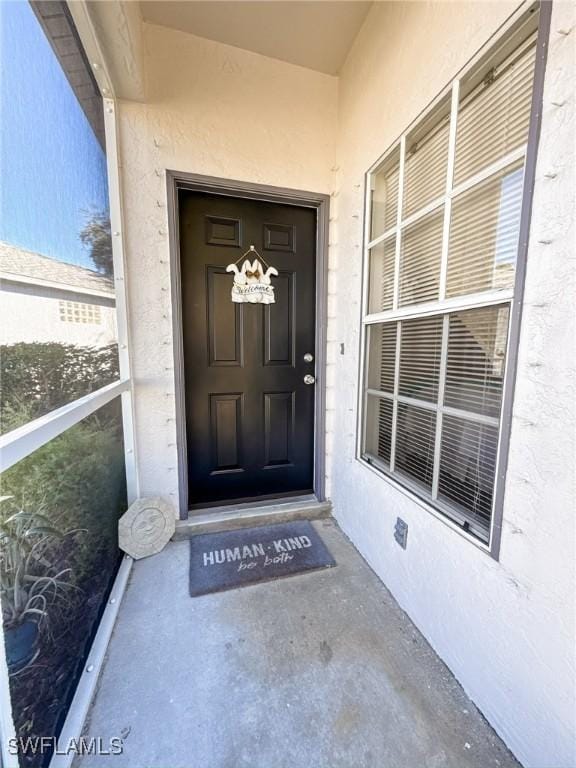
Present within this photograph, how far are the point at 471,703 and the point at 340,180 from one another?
2.51 meters

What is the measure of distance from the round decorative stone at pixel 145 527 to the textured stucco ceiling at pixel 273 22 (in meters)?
2.54

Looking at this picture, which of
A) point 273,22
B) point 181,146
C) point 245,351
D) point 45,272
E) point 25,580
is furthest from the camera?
point 245,351

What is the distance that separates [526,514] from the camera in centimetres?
88

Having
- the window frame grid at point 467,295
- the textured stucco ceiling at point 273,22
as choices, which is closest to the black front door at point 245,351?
the window frame grid at point 467,295

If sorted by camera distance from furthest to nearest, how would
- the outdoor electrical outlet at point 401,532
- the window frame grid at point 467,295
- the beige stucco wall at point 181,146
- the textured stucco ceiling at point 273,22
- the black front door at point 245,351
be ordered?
the black front door at point 245,351, the beige stucco wall at point 181,146, the textured stucco ceiling at point 273,22, the outdoor electrical outlet at point 401,532, the window frame grid at point 467,295

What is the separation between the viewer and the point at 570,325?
76 centimetres

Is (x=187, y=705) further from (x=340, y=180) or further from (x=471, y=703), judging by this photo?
(x=340, y=180)

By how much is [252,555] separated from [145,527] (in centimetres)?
62

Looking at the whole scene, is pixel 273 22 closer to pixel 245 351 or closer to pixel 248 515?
pixel 245 351

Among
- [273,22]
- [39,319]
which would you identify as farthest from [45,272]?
[273,22]

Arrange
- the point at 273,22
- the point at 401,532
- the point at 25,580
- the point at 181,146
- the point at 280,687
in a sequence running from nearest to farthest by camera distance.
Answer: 1. the point at 25,580
2. the point at 280,687
3. the point at 401,532
4. the point at 273,22
5. the point at 181,146

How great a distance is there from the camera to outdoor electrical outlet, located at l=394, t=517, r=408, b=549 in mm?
1367

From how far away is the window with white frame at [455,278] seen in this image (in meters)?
0.97

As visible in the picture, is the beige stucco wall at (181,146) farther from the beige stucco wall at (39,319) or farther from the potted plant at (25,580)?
the potted plant at (25,580)
